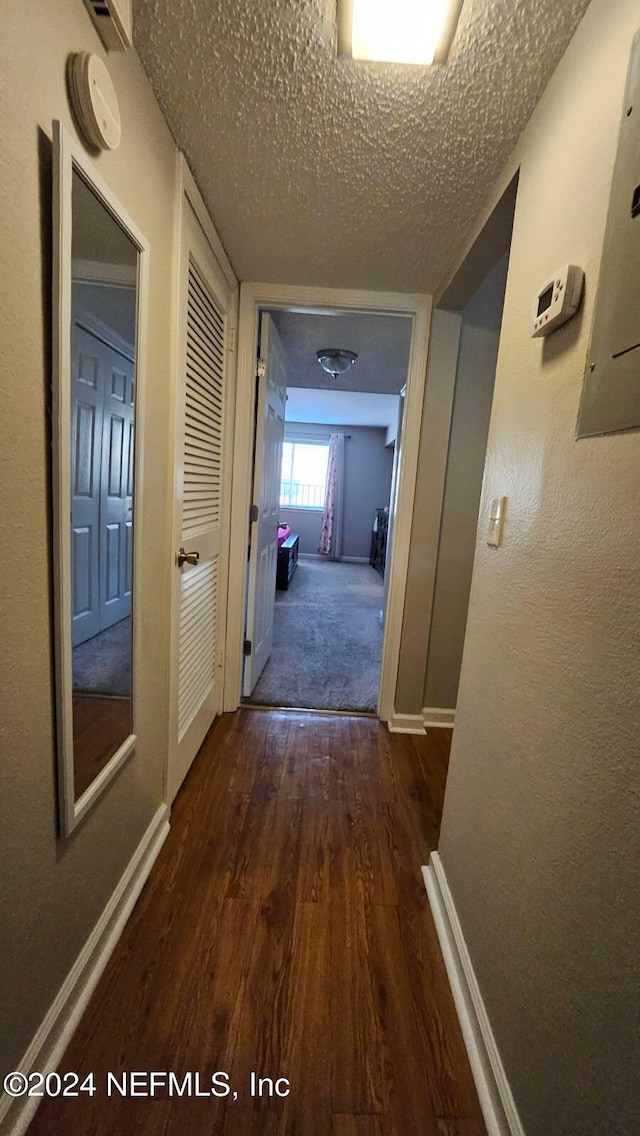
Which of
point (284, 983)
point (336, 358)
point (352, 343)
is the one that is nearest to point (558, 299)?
point (284, 983)

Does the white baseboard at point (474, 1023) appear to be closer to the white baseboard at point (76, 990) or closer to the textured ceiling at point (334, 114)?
the white baseboard at point (76, 990)

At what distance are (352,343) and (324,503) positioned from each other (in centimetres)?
505

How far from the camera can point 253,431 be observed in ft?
7.22

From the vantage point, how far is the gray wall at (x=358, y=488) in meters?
7.62

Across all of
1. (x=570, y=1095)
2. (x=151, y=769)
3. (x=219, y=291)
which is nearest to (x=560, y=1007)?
(x=570, y=1095)

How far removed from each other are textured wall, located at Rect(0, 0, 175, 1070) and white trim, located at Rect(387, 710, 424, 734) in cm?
154

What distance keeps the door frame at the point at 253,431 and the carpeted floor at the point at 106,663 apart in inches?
42.1

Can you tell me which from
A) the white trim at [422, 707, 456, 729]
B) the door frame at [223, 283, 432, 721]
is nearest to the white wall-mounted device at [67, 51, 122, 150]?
the door frame at [223, 283, 432, 721]

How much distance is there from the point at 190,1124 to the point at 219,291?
2.38 meters

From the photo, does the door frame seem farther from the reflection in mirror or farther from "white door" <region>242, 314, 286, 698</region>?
the reflection in mirror

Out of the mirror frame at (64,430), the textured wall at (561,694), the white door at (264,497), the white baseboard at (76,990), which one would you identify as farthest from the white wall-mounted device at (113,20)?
the white baseboard at (76,990)

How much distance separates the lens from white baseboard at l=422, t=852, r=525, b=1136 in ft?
2.62

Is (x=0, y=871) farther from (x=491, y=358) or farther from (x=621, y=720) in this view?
(x=491, y=358)

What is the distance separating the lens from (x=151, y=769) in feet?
4.51
